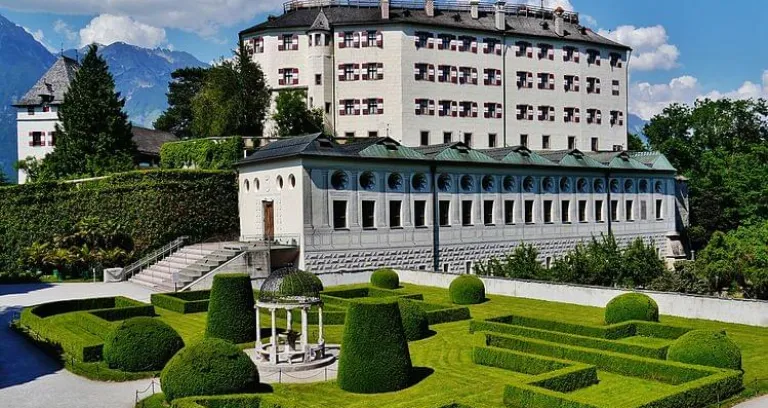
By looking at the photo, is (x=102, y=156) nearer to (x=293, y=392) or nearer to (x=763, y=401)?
(x=293, y=392)

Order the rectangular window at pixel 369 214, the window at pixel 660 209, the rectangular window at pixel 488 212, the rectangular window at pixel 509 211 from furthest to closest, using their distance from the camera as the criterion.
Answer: the window at pixel 660 209 < the rectangular window at pixel 509 211 < the rectangular window at pixel 488 212 < the rectangular window at pixel 369 214

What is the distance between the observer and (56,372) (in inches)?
816

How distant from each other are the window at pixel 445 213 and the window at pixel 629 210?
15720mm

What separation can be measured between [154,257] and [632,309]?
85.8ft

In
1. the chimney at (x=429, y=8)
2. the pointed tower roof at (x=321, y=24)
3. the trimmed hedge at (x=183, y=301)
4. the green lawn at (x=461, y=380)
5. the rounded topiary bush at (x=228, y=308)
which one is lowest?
the green lawn at (x=461, y=380)

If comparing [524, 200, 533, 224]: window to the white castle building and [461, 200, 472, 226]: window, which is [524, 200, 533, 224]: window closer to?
[461, 200, 472, 226]: window

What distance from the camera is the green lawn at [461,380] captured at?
1653cm

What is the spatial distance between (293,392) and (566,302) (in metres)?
16.1

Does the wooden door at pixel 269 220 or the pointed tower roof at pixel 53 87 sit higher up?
the pointed tower roof at pixel 53 87

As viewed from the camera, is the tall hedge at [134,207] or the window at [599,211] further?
the window at [599,211]

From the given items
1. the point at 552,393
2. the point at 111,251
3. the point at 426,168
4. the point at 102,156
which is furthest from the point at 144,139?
the point at 552,393

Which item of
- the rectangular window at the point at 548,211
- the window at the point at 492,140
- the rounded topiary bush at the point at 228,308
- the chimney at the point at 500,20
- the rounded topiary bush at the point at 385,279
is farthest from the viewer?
the chimney at the point at 500,20

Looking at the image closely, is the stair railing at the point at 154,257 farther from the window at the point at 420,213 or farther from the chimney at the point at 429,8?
the chimney at the point at 429,8

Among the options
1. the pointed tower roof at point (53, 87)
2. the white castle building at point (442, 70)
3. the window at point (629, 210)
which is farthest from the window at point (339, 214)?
the pointed tower roof at point (53, 87)
